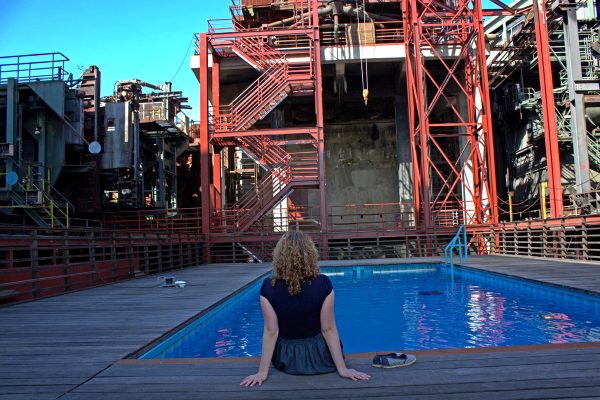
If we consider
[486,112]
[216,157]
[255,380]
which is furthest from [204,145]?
[255,380]

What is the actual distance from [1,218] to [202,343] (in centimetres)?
1521

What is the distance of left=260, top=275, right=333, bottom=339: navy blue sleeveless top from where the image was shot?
324 cm

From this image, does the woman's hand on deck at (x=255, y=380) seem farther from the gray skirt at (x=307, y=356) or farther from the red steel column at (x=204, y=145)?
the red steel column at (x=204, y=145)

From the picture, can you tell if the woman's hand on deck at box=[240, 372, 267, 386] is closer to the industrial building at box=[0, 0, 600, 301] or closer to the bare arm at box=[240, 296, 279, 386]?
the bare arm at box=[240, 296, 279, 386]

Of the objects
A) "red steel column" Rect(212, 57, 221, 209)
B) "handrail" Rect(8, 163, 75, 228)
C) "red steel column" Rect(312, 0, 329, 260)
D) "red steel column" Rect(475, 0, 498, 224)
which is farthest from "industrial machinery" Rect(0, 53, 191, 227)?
"red steel column" Rect(475, 0, 498, 224)

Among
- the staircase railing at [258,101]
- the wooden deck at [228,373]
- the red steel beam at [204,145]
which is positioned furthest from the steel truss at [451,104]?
the wooden deck at [228,373]

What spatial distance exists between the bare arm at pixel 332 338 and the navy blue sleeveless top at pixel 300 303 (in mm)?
46

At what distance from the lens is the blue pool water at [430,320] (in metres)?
6.19

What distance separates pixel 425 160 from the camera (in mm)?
19531

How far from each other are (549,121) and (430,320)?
39.5ft

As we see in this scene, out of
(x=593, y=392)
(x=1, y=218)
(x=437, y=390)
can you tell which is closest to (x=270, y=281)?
(x=437, y=390)

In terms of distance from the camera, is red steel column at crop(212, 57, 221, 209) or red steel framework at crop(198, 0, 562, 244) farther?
red steel column at crop(212, 57, 221, 209)

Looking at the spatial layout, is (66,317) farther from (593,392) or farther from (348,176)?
(348,176)

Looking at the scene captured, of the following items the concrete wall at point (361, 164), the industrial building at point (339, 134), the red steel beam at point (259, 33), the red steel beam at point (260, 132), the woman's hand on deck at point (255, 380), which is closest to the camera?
the woman's hand on deck at point (255, 380)
